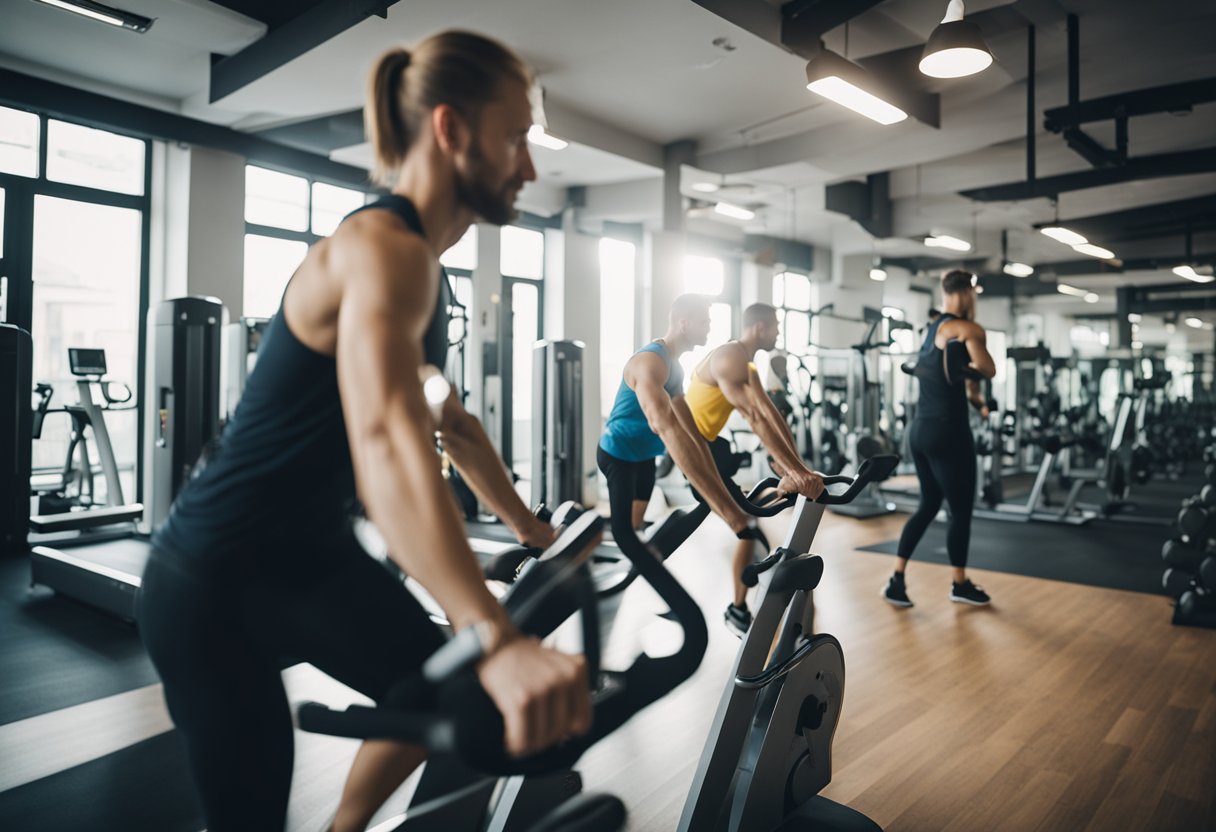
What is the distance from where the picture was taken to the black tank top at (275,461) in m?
0.91

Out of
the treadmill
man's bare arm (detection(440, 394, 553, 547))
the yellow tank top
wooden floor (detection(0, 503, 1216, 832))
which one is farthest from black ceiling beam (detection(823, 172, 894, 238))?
man's bare arm (detection(440, 394, 553, 547))

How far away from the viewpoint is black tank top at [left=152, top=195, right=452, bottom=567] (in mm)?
915

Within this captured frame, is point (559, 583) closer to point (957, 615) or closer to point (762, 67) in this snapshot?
point (957, 615)

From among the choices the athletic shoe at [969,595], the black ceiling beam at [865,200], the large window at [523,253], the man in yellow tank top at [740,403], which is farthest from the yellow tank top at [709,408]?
the black ceiling beam at [865,200]

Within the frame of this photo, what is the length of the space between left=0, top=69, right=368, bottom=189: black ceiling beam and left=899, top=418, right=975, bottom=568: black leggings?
143 inches

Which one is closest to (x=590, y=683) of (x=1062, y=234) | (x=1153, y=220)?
(x=1062, y=234)

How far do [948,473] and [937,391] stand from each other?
397 mm

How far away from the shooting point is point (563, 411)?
20.7 ft

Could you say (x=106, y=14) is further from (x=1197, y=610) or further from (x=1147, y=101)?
(x=1147, y=101)

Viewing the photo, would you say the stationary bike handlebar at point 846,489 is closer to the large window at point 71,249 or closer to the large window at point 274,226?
the large window at point 71,249

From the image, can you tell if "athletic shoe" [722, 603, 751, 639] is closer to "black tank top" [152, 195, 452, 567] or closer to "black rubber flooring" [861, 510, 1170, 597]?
"black rubber flooring" [861, 510, 1170, 597]

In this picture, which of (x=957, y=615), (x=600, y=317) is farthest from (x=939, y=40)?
(x=600, y=317)

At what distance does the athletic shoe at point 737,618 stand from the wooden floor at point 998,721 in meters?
0.06

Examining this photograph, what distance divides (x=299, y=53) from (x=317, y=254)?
4.53m
